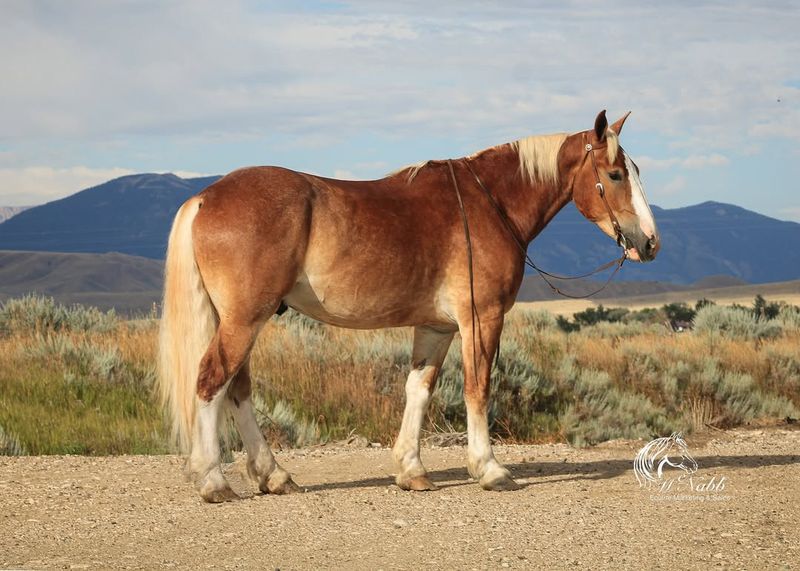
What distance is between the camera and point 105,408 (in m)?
11.3

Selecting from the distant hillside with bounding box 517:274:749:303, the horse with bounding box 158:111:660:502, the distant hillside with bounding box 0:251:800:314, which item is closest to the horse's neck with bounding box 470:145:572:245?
the horse with bounding box 158:111:660:502

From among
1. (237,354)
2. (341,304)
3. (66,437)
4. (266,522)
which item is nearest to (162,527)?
(266,522)

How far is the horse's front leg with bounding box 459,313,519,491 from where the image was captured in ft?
25.4

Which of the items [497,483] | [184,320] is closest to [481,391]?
[497,483]

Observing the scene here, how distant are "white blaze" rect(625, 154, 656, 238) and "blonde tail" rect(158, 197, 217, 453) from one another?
10.0ft

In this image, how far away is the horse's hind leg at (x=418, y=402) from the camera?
308 inches

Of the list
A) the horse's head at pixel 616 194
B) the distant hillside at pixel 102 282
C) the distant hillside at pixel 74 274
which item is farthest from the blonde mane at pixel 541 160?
the distant hillside at pixel 74 274

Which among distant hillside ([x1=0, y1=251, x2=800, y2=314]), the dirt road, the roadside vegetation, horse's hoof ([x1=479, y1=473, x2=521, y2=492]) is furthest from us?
distant hillside ([x1=0, y1=251, x2=800, y2=314])

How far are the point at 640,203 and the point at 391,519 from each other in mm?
2898

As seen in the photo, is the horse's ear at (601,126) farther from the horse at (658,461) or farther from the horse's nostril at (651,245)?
the horse at (658,461)

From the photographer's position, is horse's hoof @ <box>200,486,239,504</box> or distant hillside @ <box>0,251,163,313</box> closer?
horse's hoof @ <box>200,486,239,504</box>

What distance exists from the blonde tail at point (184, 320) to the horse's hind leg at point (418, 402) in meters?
1.54

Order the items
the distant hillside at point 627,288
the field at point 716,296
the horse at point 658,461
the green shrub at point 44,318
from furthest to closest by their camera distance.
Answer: the distant hillside at point 627,288 → the field at point 716,296 → the green shrub at point 44,318 → the horse at point 658,461

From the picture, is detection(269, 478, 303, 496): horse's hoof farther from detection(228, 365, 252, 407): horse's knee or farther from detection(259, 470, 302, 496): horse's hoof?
detection(228, 365, 252, 407): horse's knee
